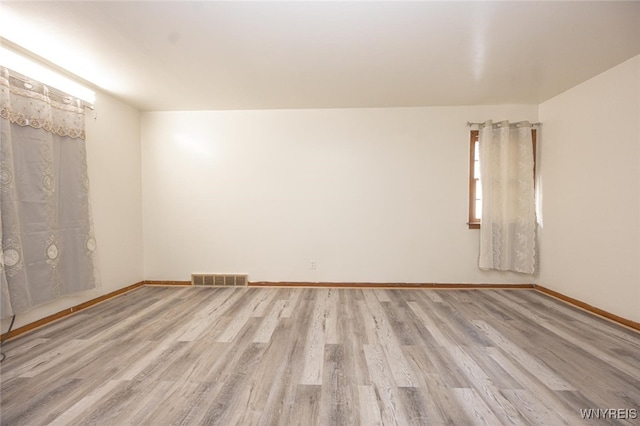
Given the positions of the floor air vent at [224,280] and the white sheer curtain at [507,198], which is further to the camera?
the floor air vent at [224,280]

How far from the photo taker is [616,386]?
1650 millimetres

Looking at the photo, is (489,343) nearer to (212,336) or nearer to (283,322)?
(283,322)

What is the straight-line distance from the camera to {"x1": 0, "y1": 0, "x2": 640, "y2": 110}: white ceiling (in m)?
1.81

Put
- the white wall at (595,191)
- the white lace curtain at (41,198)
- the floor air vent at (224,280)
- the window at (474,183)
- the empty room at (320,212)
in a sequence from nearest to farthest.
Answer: the empty room at (320,212) → the white lace curtain at (41,198) → the white wall at (595,191) → the window at (474,183) → the floor air vent at (224,280)

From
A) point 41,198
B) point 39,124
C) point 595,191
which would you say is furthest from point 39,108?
point 595,191

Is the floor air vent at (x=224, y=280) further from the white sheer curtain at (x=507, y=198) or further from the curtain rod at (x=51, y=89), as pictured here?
the white sheer curtain at (x=507, y=198)

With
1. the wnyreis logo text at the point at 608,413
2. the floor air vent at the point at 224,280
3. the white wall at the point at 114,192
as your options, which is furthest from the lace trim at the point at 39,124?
the wnyreis logo text at the point at 608,413

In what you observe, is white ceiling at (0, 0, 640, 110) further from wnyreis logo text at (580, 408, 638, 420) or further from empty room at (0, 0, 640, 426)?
wnyreis logo text at (580, 408, 638, 420)

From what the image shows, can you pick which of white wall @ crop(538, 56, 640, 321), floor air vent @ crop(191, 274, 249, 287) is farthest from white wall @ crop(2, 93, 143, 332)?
white wall @ crop(538, 56, 640, 321)

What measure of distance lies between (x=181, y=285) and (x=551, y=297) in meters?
4.95

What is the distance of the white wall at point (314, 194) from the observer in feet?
12.1

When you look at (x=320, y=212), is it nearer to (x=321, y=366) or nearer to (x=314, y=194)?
(x=314, y=194)

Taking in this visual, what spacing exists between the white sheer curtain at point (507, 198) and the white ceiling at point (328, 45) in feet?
1.83

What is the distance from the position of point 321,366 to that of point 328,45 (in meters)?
2.49
